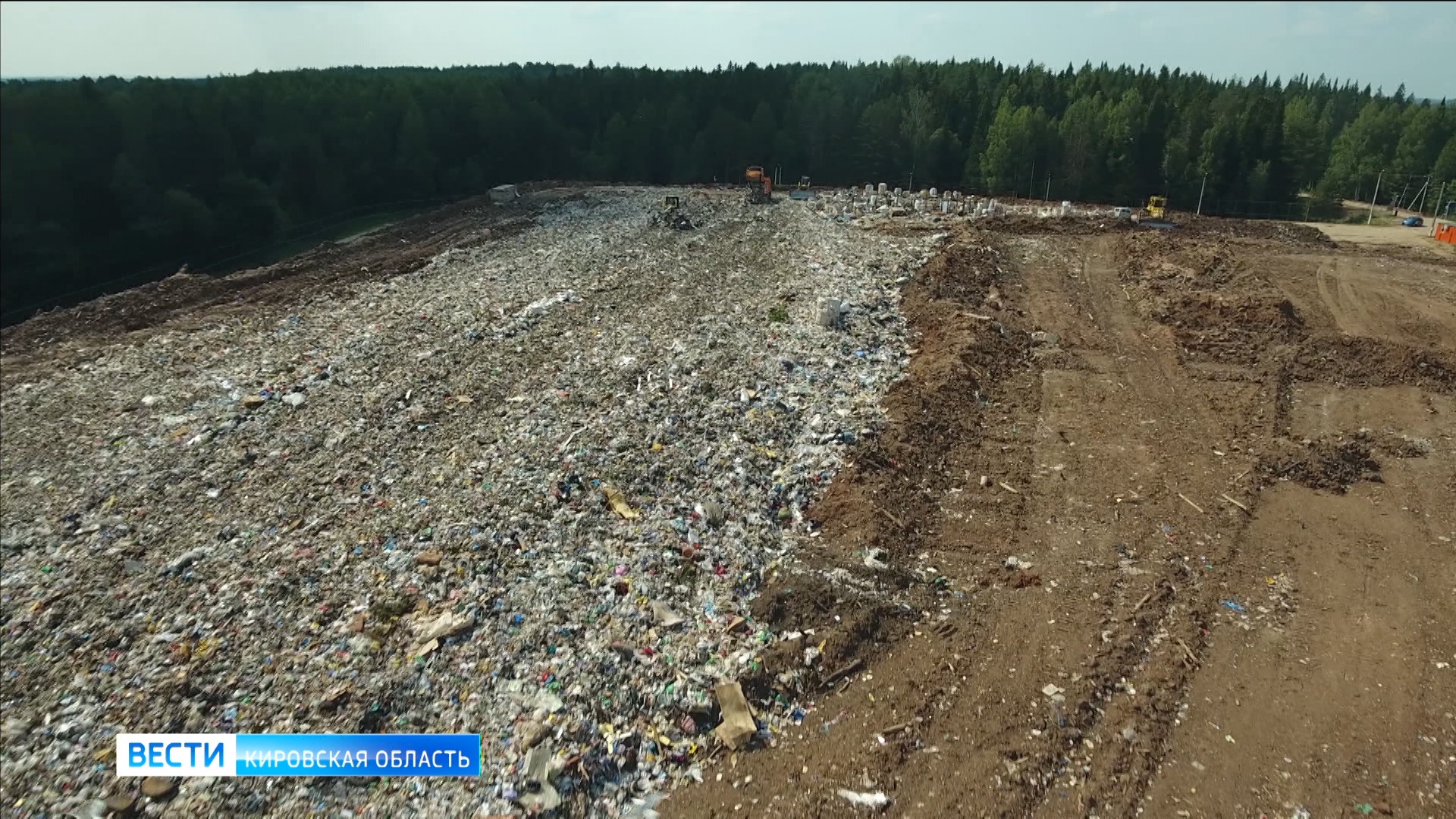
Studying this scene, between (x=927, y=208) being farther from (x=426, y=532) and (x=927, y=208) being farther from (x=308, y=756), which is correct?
(x=308, y=756)

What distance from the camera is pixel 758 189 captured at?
28312mm

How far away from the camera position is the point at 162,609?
779 cm

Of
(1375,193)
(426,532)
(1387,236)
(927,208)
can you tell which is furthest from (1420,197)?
(426,532)

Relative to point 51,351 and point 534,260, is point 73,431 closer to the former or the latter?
point 51,351

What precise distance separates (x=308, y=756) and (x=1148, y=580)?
24.8 feet

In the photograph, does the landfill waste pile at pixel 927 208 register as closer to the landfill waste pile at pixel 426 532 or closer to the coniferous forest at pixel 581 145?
the coniferous forest at pixel 581 145

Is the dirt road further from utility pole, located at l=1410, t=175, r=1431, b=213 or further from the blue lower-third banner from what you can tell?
utility pole, located at l=1410, t=175, r=1431, b=213

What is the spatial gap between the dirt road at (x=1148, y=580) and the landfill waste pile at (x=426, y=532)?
35.5 inches

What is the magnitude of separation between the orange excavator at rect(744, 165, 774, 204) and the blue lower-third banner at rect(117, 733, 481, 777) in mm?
24015

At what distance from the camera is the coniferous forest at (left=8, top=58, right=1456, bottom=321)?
22.0 meters

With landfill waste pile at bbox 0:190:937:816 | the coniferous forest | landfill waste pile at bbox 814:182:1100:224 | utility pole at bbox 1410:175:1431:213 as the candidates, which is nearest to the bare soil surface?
utility pole at bbox 1410:175:1431:213

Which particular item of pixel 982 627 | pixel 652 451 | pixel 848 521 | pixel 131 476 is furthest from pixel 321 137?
pixel 982 627

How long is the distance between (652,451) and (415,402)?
4.29 meters

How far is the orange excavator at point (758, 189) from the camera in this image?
91.4 feet
